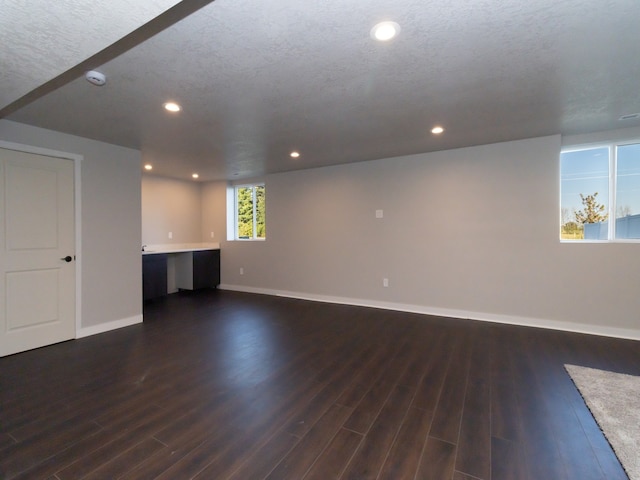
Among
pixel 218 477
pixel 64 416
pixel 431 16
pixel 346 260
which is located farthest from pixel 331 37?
pixel 346 260

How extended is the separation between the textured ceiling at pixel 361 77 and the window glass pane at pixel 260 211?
2.44 metres

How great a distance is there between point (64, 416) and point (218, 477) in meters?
1.34

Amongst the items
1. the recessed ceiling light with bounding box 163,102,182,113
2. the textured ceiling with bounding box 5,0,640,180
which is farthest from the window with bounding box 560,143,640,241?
the recessed ceiling light with bounding box 163,102,182,113

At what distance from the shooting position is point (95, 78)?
7.36 feet

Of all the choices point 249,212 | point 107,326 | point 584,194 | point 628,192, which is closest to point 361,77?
point 584,194

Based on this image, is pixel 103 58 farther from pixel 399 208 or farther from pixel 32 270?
pixel 399 208

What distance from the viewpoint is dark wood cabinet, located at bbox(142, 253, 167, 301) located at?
17.6 feet

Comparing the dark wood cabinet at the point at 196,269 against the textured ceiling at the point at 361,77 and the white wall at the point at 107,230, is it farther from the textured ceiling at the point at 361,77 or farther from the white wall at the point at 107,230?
the textured ceiling at the point at 361,77

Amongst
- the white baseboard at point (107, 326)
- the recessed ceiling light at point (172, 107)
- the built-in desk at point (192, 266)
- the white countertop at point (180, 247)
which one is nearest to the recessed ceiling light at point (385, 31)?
the recessed ceiling light at point (172, 107)

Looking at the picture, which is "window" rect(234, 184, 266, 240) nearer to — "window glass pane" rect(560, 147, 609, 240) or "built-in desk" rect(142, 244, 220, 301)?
"built-in desk" rect(142, 244, 220, 301)

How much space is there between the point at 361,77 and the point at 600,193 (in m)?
3.59

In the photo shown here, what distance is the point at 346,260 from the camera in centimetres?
534

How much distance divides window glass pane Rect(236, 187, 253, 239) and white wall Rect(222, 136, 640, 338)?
2.40 ft

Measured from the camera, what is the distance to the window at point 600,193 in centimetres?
363
